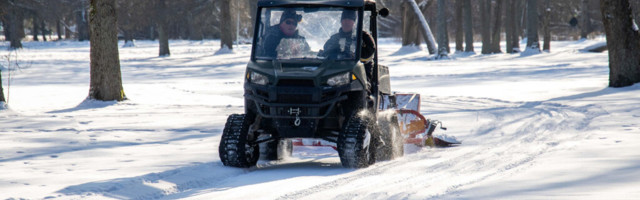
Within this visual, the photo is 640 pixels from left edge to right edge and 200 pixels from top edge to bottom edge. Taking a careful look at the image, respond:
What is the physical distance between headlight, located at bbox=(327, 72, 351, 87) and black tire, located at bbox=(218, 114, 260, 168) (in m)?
1.03

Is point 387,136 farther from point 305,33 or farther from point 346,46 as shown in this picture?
point 305,33

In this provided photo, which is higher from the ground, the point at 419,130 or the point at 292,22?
the point at 292,22

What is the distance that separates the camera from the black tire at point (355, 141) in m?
8.35

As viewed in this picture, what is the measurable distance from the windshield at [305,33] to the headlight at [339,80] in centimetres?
42

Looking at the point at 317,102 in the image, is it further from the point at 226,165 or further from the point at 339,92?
the point at 226,165

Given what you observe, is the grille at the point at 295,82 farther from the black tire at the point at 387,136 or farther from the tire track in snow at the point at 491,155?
the black tire at the point at 387,136

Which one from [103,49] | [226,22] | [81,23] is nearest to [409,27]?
[226,22]

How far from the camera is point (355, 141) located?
833cm

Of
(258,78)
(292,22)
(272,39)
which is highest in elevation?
(292,22)

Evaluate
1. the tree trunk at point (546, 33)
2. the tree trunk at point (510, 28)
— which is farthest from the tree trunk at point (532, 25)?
the tree trunk at point (510, 28)

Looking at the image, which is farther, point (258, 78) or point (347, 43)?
point (347, 43)

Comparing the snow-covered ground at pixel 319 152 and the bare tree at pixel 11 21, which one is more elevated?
the bare tree at pixel 11 21

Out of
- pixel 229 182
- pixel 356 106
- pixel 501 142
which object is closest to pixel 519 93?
pixel 501 142

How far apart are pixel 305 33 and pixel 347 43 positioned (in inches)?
19.3
